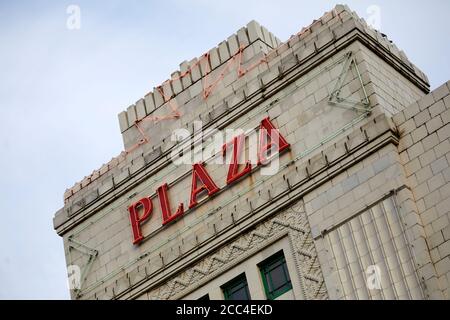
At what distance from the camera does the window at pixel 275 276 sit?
3944 cm

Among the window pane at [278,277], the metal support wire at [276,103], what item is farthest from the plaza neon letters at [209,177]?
the window pane at [278,277]

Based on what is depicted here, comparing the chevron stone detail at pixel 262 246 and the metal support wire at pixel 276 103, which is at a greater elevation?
the metal support wire at pixel 276 103

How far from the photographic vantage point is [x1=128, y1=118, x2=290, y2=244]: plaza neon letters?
137ft

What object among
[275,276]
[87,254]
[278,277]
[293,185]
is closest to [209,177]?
[293,185]

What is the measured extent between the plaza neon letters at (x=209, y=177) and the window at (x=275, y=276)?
3.60 meters

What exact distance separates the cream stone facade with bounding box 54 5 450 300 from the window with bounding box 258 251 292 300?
0.49 ft

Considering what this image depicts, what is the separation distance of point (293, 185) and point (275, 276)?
3140 mm

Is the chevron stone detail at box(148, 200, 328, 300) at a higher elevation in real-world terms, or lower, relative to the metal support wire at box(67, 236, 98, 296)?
lower

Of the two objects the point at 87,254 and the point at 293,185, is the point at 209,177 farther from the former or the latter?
the point at 87,254

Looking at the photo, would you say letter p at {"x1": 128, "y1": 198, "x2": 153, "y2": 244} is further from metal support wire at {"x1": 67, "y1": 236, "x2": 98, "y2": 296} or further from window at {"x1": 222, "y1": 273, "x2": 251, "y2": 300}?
window at {"x1": 222, "y1": 273, "x2": 251, "y2": 300}

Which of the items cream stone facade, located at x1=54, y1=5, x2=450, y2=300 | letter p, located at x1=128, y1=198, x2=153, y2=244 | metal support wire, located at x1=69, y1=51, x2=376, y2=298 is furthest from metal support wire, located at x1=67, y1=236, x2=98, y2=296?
letter p, located at x1=128, y1=198, x2=153, y2=244

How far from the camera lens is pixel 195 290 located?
137 feet

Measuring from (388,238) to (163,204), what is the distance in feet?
33.9

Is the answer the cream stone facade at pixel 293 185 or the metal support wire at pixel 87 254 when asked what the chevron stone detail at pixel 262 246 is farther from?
the metal support wire at pixel 87 254
